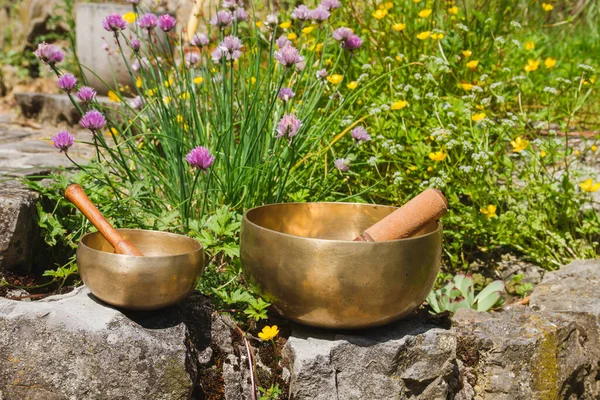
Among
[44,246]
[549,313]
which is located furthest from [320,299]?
[44,246]

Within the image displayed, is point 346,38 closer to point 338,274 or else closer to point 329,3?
A: point 329,3

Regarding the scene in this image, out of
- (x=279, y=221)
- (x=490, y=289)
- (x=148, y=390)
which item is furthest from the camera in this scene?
(x=490, y=289)

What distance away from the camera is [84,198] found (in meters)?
1.92

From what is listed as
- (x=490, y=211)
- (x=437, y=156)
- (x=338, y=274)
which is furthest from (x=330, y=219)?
(x=490, y=211)

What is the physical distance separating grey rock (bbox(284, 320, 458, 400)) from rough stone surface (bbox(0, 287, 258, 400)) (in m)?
0.32

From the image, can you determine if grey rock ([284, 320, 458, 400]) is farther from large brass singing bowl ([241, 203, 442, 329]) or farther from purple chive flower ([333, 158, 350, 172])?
purple chive flower ([333, 158, 350, 172])

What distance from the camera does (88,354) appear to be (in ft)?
5.55

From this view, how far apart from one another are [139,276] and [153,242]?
1.05ft

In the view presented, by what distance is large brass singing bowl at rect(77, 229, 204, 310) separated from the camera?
171 cm

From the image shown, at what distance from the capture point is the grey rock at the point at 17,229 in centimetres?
209

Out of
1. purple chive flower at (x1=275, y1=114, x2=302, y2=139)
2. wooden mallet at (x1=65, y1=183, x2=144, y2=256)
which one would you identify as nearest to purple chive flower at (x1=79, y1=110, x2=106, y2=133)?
wooden mallet at (x1=65, y1=183, x2=144, y2=256)

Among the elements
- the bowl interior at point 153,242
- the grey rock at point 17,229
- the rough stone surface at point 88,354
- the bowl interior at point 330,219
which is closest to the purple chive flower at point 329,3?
the bowl interior at point 330,219

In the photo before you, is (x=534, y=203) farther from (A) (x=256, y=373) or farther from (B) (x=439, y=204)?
(A) (x=256, y=373)

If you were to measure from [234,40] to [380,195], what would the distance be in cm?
103
